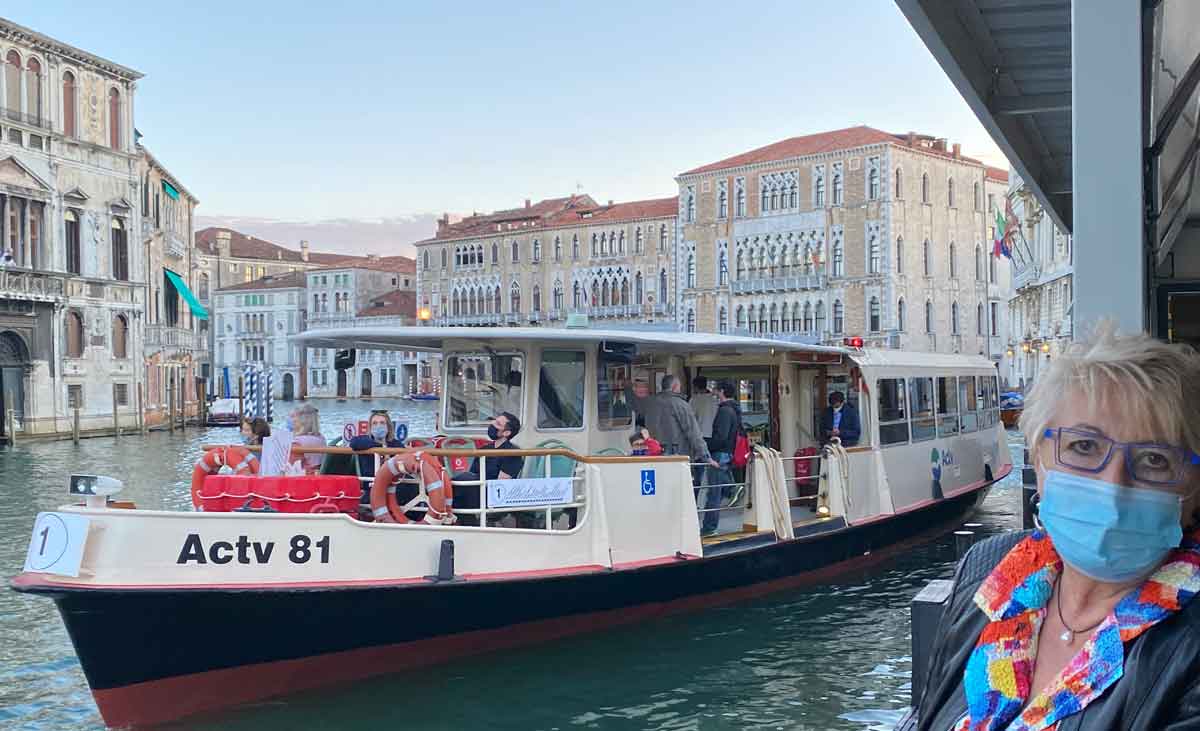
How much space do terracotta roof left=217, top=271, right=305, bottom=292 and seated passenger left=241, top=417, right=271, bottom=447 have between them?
92.9m

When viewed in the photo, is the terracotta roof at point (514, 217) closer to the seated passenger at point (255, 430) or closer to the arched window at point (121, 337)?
the arched window at point (121, 337)

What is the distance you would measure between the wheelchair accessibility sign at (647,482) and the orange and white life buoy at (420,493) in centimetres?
157

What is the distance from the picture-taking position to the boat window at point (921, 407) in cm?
1356

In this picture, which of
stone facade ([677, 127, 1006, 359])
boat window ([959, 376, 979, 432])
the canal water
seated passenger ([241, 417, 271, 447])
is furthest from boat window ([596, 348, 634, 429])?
stone facade ([677, 127, 1006, 359])

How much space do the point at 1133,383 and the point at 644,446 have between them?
7717mm

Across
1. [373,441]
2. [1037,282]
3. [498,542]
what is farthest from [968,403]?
[1037,282]

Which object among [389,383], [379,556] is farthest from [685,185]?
[379,556]

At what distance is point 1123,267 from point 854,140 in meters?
61.2

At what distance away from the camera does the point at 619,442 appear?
34.2 ft

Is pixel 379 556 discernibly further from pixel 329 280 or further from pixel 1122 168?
pixel 329 280

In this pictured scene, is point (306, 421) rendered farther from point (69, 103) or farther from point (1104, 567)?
A: point (69, 103)

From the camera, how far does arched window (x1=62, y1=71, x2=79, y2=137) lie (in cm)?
4091

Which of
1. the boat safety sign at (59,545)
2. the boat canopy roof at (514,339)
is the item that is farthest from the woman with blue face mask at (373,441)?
the boat safety sign at (59,545)

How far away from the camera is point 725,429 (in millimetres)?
10852
